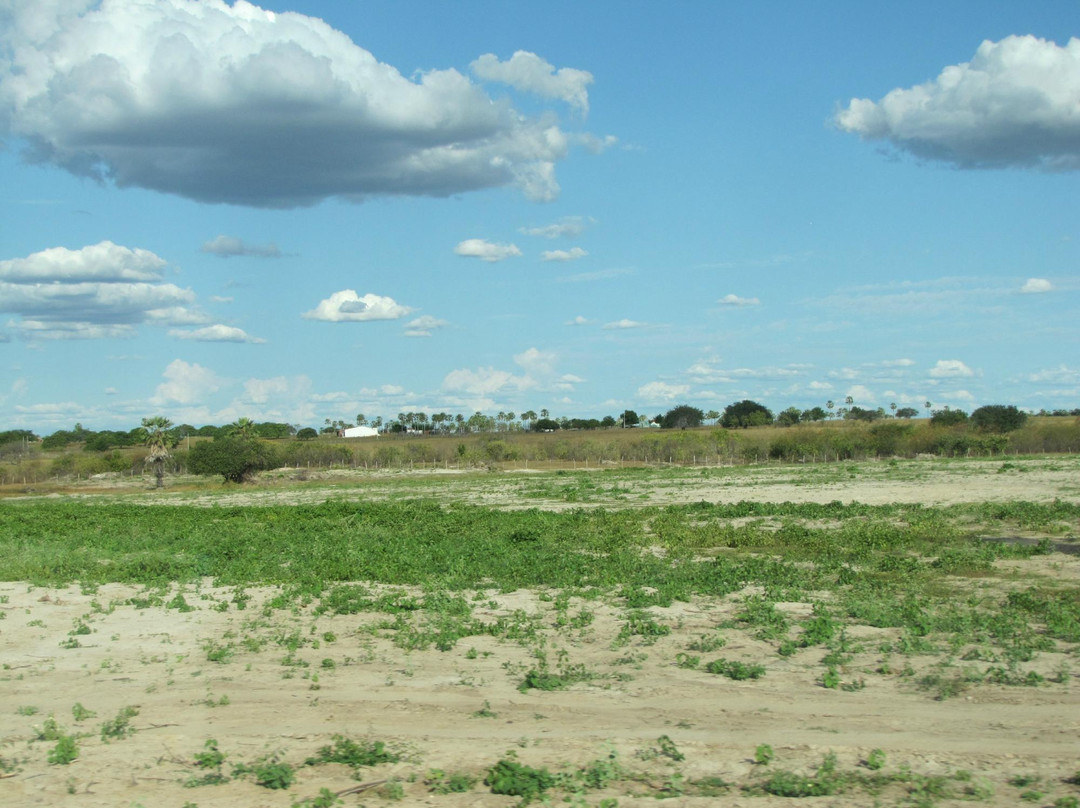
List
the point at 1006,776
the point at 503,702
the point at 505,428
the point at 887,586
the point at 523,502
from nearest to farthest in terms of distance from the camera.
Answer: the point at 1006,776 < the point at 503,702 < the point at 887,586 < the point at 523,502 < the point at 505,428

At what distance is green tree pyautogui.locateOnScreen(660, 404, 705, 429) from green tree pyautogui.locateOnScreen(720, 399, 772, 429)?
945 centimetres

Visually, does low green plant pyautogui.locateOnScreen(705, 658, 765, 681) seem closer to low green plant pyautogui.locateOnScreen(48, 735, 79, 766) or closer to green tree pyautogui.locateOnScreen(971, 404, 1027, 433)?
low green plant pyautogui.locateOnScreen(48, 735, 79, 766)

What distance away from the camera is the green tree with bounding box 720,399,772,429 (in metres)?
148

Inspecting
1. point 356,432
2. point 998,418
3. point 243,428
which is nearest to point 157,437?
point 243,428

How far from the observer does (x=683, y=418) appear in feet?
552

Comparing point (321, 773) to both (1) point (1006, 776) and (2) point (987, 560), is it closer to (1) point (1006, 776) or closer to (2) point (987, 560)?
(1) point (1006, 776)

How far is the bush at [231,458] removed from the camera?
3150 inches

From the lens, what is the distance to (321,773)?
7.80 metres

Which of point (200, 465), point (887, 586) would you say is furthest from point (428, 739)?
point (200, 465)

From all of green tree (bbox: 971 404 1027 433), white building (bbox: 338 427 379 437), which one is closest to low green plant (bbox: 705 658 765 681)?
green tree (bbox: 971 404 1027 433)

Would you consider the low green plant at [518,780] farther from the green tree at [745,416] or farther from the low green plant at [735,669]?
the green tree at [745,416]

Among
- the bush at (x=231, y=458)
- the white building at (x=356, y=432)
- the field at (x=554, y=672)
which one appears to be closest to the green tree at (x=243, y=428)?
the bush at (x=231, y=458)

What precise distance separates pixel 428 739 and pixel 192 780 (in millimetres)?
1980

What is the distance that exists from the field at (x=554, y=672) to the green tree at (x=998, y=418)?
265ft
